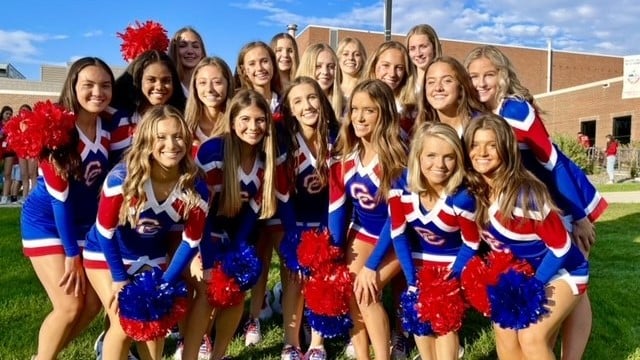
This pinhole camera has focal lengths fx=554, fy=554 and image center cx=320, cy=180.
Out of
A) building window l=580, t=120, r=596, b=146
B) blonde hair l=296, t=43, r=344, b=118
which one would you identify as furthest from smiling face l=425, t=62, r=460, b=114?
building window l=580, t=120, r=596, b=146

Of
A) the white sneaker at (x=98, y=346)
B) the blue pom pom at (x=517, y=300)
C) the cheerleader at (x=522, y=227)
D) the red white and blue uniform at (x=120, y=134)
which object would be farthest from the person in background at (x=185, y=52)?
the blue pom pom at (x=517, y=300)

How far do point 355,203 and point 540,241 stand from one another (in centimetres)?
117

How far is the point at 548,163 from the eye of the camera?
3.28 meters

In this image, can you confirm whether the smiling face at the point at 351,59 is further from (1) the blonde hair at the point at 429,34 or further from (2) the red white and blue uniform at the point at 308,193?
(2) the red white and blue uniform at the point at 308,193

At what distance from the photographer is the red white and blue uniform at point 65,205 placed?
3.12 metres

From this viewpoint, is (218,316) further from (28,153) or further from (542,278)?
(542,278)

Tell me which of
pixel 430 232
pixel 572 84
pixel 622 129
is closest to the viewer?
pixel 430 232

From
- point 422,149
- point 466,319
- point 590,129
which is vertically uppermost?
point 590,129

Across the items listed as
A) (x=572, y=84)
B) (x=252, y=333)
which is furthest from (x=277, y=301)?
(x=572, y=84)

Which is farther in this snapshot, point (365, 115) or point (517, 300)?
point (365, 115)

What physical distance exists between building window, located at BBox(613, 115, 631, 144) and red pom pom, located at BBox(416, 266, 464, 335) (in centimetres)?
3228

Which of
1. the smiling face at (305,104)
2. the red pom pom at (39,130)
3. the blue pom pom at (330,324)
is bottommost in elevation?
the blue pom pom at (330,324)

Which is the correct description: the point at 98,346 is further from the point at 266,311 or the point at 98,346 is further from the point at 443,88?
the point at 443,88

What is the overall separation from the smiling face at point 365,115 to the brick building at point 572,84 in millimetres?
18146
